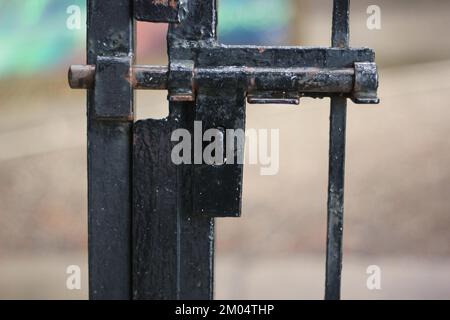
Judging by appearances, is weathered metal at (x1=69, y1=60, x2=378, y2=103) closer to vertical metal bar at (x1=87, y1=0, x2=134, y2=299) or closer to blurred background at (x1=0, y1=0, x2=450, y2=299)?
vertical metal bar at (x1=87, y1=0, x2=134, y2=299)

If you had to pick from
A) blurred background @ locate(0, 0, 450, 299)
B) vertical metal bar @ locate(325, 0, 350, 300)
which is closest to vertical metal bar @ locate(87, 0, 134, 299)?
vertical metal bar @ locate(325, 0, 350, 300)

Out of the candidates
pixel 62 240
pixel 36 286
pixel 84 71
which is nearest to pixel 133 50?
pixel 84 71

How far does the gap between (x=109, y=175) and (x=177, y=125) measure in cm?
10

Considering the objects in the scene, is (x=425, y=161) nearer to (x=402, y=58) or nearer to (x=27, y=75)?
(x=402, y=58)

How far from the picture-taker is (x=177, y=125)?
794mm

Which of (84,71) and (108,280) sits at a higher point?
(84,71)

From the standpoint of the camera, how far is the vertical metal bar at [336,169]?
78 centimetres

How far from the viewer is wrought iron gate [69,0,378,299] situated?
2.51 feet

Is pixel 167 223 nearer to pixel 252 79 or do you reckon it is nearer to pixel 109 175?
pixel 109 175

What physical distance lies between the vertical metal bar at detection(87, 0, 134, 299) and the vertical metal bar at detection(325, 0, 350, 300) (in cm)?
22

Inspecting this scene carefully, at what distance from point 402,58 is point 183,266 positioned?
296 cm

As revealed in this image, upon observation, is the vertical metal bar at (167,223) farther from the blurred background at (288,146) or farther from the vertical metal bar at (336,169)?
the blurred background at (288,146)

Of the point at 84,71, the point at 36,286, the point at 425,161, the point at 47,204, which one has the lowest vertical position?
the point at 36,286

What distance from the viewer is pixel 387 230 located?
3.28 metres
